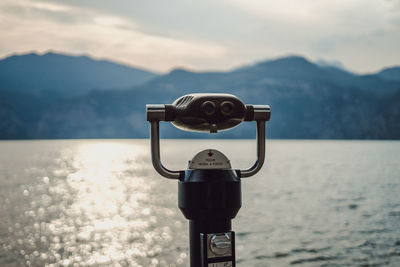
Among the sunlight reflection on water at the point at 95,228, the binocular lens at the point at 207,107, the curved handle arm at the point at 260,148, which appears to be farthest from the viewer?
the sunlight reflection on water at the point at 95,228

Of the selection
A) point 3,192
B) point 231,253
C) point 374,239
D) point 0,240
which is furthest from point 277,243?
point 3,192

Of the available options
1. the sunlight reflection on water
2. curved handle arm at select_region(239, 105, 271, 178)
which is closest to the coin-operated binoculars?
curved handle arm at select_region(239, 105, 271, 178)

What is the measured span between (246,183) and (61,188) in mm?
25908

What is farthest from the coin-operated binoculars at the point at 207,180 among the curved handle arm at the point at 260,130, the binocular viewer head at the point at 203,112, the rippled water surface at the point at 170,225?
the rippled water surface at the point at 170,225

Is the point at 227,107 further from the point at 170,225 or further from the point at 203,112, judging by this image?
the point at 170,225

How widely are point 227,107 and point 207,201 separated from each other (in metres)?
0.42

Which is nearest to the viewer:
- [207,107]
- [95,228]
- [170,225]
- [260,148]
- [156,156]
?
[207,107]

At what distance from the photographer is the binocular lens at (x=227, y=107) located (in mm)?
2143

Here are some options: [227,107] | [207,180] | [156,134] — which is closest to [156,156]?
[156,134]

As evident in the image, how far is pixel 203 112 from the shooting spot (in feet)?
7.02

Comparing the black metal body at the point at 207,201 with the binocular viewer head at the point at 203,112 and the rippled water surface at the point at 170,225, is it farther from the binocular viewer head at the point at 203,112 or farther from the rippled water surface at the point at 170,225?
the rippled water surface at the point at 170,225

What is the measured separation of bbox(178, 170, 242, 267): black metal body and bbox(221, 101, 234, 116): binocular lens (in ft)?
0.88

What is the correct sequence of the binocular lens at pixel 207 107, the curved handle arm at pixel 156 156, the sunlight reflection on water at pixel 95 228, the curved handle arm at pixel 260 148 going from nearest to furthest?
the binocular lens at pixel 207 107 < the curved handle arm at pixel 156 156 < the curved handle arm at pixel 260 148 < the sunlight reflection on water at pixel 95 228

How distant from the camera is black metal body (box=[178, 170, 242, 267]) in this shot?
7.16ft
